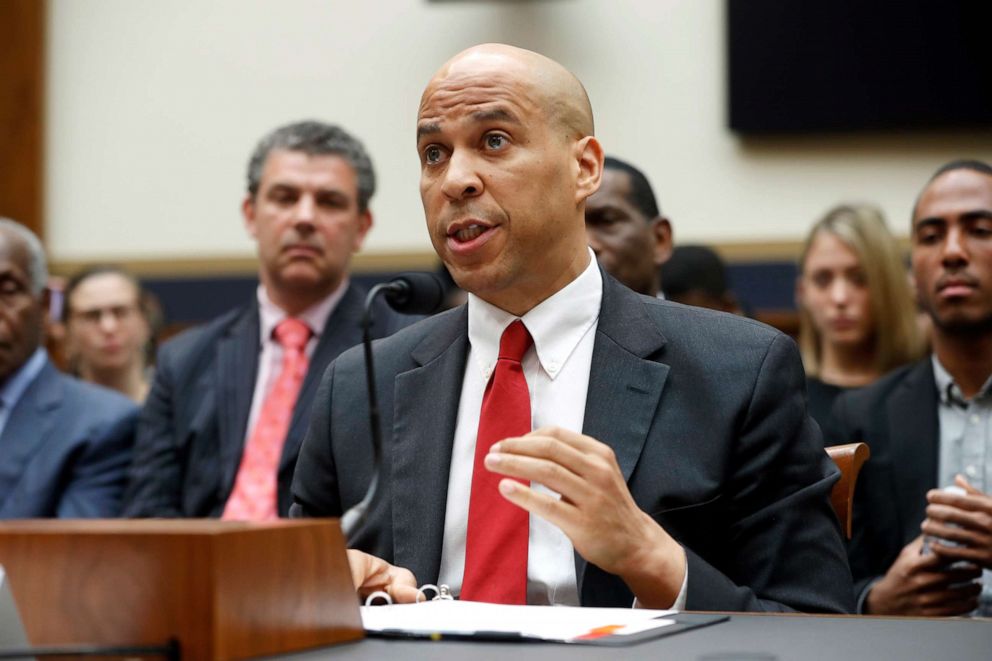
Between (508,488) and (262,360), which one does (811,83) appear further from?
(508,488)

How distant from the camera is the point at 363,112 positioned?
5230 mm

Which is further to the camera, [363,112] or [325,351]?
[363,112]

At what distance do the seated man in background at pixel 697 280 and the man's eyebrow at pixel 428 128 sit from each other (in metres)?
1.83

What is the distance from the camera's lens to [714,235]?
4812 millimetres

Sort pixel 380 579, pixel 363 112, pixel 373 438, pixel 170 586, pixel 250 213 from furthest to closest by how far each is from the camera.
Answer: pixel 363 112 → pixel 250 213 → pixel 380 579 → pixel 373 438 → pixel 170 586

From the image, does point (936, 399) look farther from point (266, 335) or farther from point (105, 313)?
point (105, 313)

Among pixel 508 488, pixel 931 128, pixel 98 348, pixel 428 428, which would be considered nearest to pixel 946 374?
pixel 428 428

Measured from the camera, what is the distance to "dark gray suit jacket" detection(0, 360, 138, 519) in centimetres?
317

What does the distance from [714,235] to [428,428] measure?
314cm

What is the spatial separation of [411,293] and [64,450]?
1.91 m

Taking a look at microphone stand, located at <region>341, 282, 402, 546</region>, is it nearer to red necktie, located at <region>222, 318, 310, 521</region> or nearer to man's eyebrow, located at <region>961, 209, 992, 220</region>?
red necktie, located at <region>222, 318, 310, 521</region>

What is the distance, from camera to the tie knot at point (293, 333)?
10.5ft

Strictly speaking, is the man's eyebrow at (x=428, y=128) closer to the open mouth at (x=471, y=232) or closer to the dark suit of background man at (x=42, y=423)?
the open mouth at (x=471, y=232)

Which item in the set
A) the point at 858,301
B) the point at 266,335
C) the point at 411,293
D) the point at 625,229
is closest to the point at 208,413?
the point at 266,335
